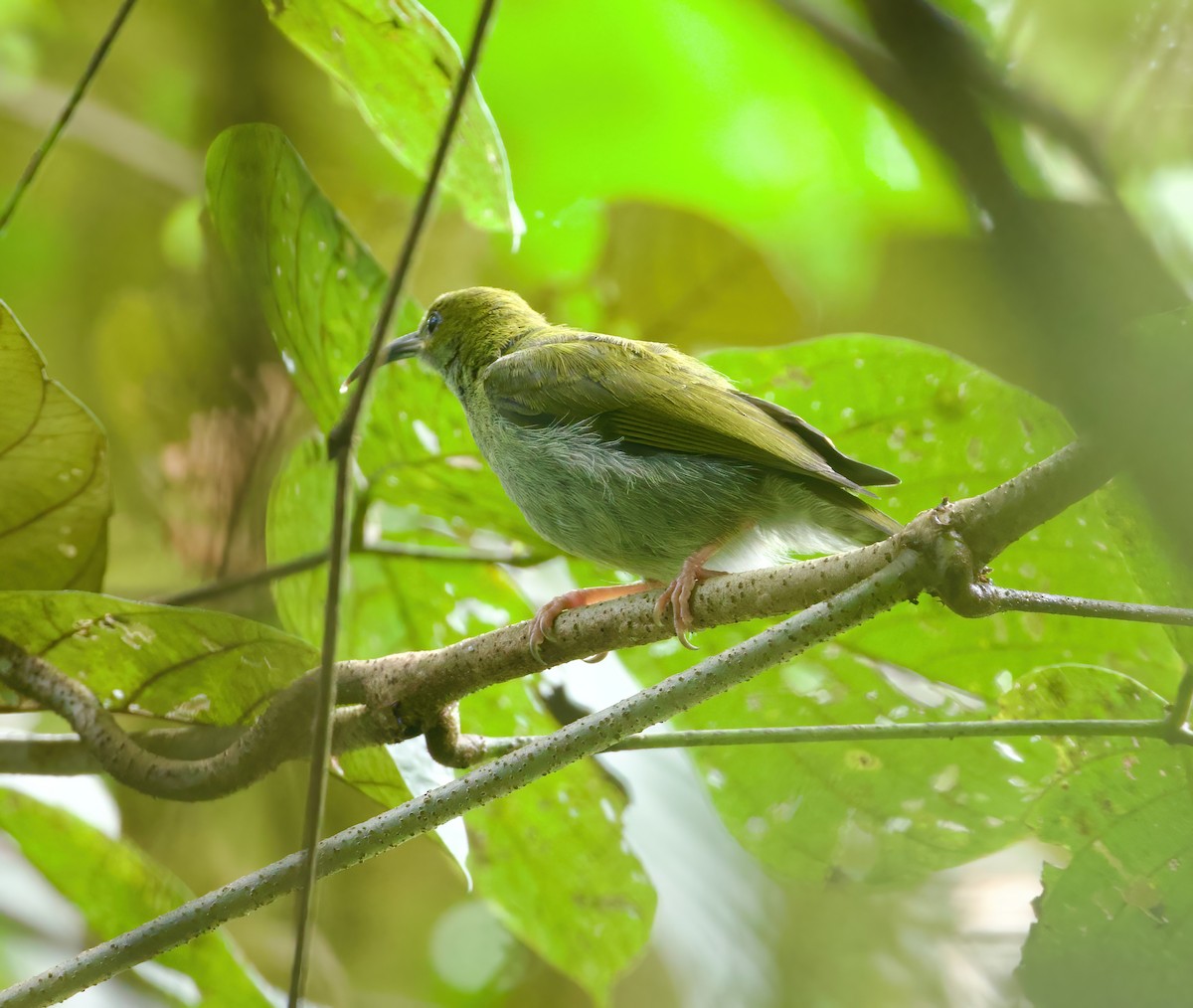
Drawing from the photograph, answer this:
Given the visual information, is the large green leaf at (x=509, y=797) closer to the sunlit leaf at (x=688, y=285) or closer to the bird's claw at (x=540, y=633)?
the bird's claw at (x=540, y=633)

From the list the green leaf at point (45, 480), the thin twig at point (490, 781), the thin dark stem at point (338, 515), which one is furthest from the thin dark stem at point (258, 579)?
the thin dark stem at point (338, 515)

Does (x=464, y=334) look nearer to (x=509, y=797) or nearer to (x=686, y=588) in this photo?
(x=509, y=797)

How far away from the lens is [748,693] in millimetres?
2383

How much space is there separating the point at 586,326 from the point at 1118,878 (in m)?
2.10

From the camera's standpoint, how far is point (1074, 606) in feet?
4.17

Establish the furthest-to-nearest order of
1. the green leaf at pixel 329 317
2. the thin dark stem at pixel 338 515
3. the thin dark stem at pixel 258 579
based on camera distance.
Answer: the thin dark stem at pixel 258 579 < the green leaf at pixel 329 317 < the thin dark stem at pixel 338 515

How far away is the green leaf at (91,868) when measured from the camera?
225cm

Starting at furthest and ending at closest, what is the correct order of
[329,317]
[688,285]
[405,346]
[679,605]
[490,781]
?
[688,285] → [405,346] → [329,317] → [679,605] → [490,781]

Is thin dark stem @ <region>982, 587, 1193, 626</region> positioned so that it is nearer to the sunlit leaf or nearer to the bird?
the bird

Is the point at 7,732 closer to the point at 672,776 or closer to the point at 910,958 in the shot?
the point at 672,776

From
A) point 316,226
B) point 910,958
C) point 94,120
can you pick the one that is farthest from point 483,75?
point 910,958

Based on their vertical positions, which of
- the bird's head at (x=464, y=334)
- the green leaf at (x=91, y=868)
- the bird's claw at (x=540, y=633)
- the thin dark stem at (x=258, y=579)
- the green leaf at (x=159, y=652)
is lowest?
the green leaf at (x=91, y=868)

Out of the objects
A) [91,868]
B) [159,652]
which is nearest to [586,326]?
[159,652]

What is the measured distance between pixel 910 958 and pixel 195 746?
2476 mm
